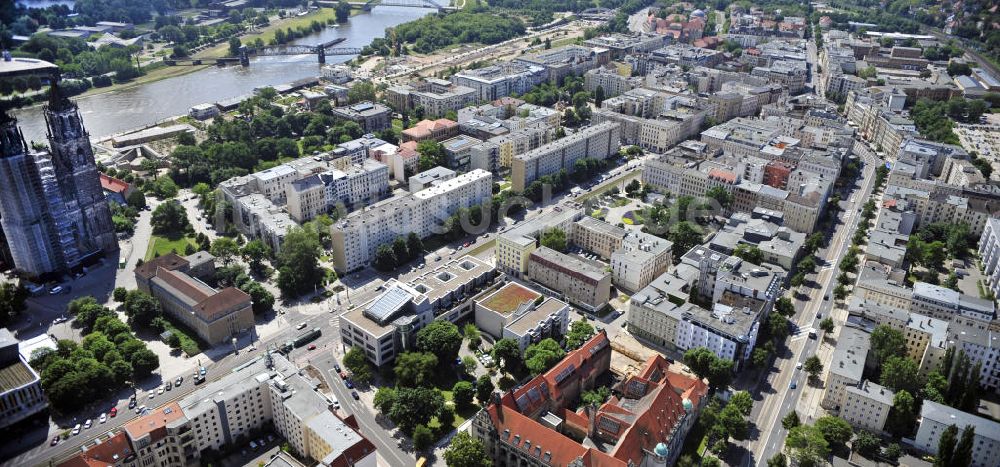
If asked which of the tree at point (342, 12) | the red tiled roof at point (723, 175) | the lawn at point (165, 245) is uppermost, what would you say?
the tree at point (342, 12)

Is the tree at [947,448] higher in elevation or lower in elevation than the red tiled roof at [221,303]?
lower

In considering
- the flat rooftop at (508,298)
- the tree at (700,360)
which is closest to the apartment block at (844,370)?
the tree at (700,360)

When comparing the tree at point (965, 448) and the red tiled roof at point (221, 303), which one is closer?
the tree at point (965, 448)

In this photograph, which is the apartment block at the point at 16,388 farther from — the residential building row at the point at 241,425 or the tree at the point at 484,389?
the tree at the point at 484,389

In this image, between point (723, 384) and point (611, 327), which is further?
point (611, 327)

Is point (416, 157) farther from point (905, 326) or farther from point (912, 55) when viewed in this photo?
point (912, 55)

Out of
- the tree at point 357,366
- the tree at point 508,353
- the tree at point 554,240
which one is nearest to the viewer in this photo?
the tree at point 357,366

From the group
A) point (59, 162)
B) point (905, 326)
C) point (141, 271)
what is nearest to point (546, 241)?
point (905, 326)
